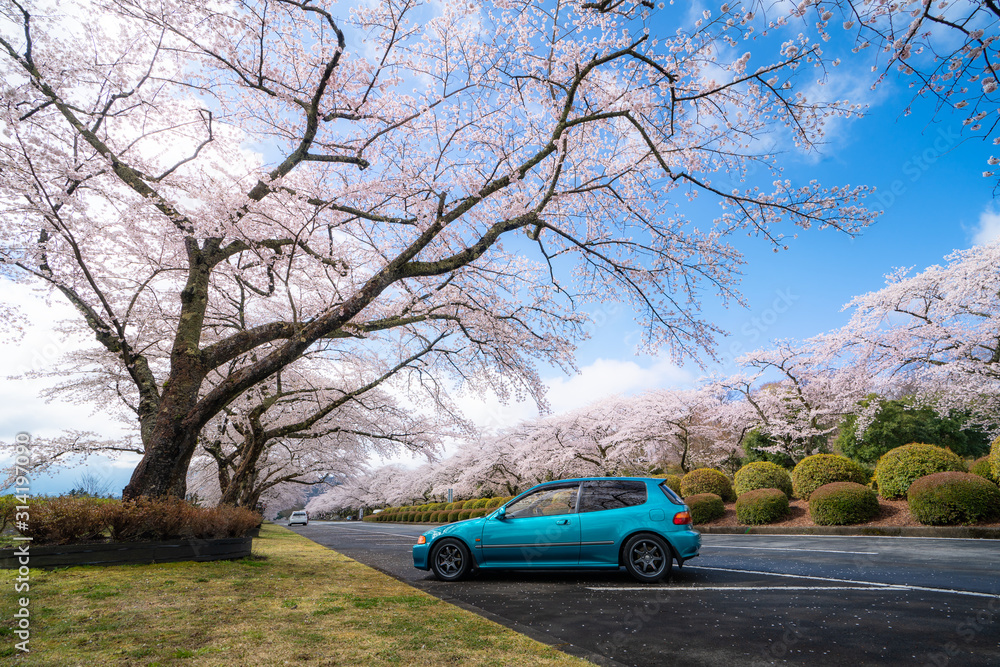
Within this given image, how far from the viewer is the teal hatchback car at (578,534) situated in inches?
286

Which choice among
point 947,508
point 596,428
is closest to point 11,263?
point 947,508

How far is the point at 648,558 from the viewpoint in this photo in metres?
7.29

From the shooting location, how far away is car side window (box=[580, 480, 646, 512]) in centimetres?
755

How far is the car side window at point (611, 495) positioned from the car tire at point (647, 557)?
0.51 metres

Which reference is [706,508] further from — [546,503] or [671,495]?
[546,503]

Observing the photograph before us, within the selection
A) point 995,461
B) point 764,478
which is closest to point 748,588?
point 995,461

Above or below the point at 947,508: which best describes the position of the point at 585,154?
above

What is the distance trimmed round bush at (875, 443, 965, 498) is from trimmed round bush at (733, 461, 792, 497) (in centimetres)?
376

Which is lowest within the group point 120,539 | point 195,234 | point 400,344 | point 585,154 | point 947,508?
point 947,508

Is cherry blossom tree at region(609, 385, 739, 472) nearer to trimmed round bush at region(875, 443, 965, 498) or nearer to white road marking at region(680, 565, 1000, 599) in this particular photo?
trimmed round bush at region(875, 443, 965, 498)

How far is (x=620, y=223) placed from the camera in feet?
38.6

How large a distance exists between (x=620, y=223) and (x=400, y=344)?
25.1ft

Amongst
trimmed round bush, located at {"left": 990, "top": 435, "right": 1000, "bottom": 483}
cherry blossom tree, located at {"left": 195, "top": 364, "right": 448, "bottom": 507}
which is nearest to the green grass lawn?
cherry blossom tree, located at {"left": 195, "top": 364, "right": 448, "bottom": 507}

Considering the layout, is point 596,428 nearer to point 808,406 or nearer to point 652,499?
point 808,406
